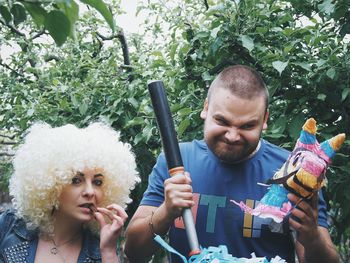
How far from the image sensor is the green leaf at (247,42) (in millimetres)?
2647

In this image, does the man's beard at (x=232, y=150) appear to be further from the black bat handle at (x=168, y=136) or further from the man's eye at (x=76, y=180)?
the man's eye at (x=76, y=180)

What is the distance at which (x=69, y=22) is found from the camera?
1.18 m

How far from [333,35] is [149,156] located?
55.7 inches

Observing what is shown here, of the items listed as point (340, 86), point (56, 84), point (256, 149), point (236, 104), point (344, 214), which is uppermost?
point (56, 84)

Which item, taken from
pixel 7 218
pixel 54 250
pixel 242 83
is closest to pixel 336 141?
pixel 242 83

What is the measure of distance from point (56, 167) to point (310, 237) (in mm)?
934

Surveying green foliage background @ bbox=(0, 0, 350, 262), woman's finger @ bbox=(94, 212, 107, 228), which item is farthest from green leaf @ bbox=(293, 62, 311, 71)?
woman's finger @ bbox=(94, 212, 107, 228)

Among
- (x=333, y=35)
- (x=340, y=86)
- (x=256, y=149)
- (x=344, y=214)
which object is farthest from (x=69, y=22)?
(x=344, y=214)

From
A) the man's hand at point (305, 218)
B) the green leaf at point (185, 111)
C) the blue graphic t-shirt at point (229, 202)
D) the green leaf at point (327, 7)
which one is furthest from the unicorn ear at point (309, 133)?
the green leaf at point (185, 111)

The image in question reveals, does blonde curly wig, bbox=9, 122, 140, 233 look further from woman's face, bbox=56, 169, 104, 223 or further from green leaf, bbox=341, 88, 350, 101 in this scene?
green leaf, bbox=341, 88, 350, 101

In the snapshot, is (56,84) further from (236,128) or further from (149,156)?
(236,128)

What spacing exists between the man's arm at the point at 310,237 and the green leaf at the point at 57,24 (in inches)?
31.9

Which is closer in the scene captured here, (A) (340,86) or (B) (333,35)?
(A) (340,86)

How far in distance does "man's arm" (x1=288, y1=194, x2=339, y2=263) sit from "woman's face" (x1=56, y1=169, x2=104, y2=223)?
722 millimetres
